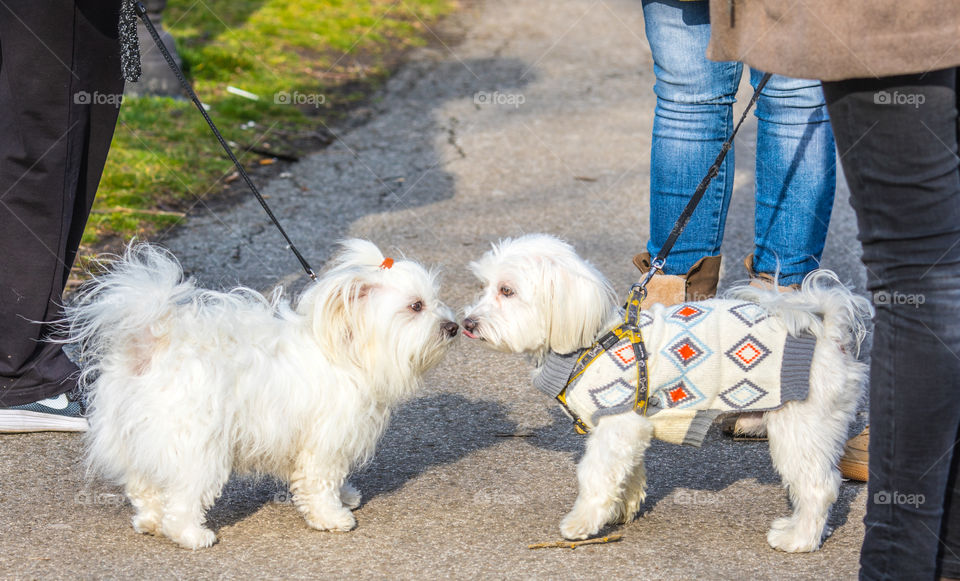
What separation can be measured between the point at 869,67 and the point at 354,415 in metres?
1.65

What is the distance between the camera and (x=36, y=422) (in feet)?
11.3

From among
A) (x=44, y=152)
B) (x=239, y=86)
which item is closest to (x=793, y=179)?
(x=44, y=152)

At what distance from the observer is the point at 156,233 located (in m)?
5.24

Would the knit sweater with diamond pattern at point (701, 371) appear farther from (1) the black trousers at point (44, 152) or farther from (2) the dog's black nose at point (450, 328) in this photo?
(1) the black trousers at point (44, 152)

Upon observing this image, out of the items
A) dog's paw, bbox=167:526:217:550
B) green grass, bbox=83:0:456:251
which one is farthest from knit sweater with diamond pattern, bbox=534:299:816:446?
green grass, bbox=83:0:456:251

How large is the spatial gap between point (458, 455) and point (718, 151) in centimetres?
146

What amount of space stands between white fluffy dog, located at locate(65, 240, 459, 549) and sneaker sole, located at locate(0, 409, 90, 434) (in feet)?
1.85

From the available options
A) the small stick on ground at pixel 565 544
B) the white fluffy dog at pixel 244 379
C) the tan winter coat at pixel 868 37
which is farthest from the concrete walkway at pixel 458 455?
the tan winter coat at pixel 868 37

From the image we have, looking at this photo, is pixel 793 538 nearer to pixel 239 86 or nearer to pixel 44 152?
pixel 44 152

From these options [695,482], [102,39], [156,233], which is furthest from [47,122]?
[695,482]

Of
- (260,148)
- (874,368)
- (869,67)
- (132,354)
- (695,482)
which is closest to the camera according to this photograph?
(869,67)

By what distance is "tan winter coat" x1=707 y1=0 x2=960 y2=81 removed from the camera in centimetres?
203

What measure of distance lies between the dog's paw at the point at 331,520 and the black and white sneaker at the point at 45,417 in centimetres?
101

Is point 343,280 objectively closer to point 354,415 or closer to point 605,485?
point 354,415
